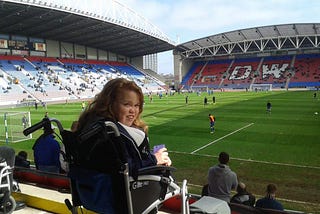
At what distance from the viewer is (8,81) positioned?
51625 millimetres

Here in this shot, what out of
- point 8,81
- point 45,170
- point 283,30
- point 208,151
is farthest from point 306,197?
point 283,30

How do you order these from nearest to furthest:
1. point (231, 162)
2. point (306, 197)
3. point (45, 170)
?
point (45, 170) → point (306, 197) → point (231, 162)

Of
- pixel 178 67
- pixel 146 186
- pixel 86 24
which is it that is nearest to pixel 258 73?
pixel 178 67

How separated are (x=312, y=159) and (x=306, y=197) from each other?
4.56 m

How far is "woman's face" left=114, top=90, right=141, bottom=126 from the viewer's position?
2.59 meters

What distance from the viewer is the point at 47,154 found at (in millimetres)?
5695

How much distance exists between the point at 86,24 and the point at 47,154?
52.9m

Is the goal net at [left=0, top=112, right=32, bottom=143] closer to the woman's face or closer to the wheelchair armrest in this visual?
the woman's face

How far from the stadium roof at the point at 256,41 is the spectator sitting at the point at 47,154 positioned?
64.5 m

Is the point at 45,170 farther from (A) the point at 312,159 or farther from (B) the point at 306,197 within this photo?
(A) the point at 312,159

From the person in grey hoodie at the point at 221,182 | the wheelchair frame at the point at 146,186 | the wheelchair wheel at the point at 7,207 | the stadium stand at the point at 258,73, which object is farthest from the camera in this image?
the stadium stand at the point at 258,73

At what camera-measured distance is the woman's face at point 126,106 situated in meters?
2.59

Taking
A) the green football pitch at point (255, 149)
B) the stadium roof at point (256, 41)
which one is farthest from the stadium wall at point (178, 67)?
the green football pitch at point (255, 149)

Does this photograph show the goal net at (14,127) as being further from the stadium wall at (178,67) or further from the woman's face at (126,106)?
the stadium wall at (178,67)
